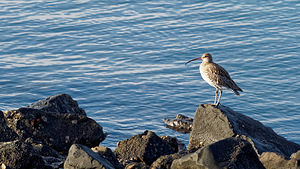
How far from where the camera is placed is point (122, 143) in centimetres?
1165

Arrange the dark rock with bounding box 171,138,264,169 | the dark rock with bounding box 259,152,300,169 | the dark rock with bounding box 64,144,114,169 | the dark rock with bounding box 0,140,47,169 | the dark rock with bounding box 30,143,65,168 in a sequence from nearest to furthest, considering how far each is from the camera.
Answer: the dark rock with bounding box 171,138,264,169 < the dark rock with bounding box 64,144,114,169 < the dark rock with bounding box 0,140,47,169 < the dark rock with bounding box 259,152,300,169 < the dark rock with bounding box 30,143,65,168

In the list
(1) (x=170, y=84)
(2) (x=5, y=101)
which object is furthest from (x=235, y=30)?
(2) (x=5, y=101)

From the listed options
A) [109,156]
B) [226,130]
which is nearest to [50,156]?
[109,156]

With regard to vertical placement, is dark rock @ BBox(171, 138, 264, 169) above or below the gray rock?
above

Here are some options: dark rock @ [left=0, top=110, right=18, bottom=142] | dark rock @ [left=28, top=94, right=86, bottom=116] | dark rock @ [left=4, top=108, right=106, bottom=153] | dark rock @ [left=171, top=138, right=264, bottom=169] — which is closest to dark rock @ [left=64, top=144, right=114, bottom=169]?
dark rock @ [left=171, top=138, right=264, bottom=169]

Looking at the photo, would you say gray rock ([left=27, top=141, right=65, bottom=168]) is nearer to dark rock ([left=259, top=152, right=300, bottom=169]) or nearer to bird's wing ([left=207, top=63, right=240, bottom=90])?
dark rock ([left=259, top=152, right=300, bottom=169])

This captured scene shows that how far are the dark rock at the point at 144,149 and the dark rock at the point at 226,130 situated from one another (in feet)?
3.09

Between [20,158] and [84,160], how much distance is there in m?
1.27

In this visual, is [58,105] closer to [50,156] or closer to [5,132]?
[5,132]

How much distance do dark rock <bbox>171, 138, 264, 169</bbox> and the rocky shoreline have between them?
0.06 feet

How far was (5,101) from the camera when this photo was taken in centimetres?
1909

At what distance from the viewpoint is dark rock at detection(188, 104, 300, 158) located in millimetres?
11656

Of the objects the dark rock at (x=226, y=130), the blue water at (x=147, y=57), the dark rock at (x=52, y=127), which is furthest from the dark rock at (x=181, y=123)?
the dark rock at (x=52, y=127)

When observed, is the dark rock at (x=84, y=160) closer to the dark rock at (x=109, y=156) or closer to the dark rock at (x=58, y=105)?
the dark rock at (x=109, y=156)
